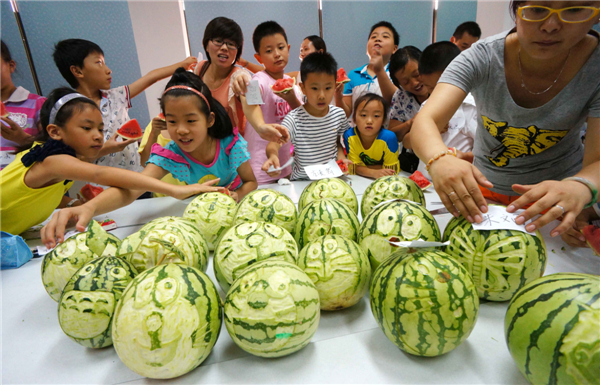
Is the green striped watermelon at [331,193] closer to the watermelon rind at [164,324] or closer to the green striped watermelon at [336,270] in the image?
the green striped watermelon at [336,270]

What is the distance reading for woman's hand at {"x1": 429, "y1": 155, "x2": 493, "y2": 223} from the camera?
1067 millimetres

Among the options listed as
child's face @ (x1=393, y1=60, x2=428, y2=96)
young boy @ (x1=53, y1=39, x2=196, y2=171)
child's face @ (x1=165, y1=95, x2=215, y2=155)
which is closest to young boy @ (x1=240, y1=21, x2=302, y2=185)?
child's face @ (x1=165, y1=95, x2=215, y2=155)

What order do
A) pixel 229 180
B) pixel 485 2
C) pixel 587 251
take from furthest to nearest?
pixel 485 2
pixel 229 180
pixel 587 251

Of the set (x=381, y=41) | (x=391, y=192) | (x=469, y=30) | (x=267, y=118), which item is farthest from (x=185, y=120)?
(x=469, y=30)

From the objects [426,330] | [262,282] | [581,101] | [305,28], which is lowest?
[426,330]

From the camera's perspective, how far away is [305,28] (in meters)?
6.35

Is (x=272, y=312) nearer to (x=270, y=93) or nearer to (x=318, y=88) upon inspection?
(x=318, y=88)

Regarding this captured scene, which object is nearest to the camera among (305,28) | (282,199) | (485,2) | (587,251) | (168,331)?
(168,331)

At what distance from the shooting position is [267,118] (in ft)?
10.8

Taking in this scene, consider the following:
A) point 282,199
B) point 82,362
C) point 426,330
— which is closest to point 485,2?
point 282,199

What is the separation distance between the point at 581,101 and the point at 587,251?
26.9 inches

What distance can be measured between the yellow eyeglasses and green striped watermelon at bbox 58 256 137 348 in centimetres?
173

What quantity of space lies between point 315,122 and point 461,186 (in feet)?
6.99

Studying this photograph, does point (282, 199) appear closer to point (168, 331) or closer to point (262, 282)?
point (262, 282)
